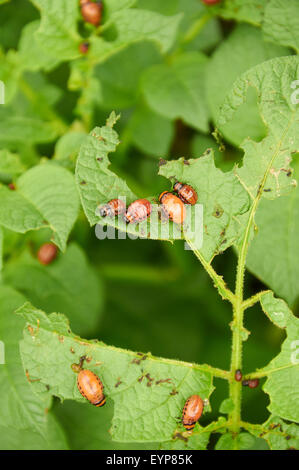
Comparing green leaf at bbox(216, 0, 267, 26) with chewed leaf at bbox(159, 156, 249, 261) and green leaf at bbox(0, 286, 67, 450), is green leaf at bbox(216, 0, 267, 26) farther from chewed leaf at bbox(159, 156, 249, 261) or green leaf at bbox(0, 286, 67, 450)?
green leaf at bbox(0, 286, 67, 450)

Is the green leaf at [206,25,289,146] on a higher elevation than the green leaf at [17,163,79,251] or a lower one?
higher

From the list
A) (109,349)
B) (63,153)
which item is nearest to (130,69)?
(63,153)

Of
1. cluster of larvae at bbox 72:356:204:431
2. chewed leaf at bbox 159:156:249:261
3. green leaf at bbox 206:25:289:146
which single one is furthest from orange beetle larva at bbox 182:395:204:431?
green leaf at bbox 206:25:289:146

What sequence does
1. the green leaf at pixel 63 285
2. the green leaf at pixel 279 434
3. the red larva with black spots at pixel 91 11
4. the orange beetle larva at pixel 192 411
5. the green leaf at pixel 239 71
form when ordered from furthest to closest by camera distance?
the green leaf at pixel 63 285, the green leaf at pixel 239 71, the red larva with black spots at pixel 91 11, the green leaf at pixel 279 434, the orange beetle larva at pixel 192 411

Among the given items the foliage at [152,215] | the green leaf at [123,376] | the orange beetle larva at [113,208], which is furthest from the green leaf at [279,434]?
the orange beetle larva at [113,208]

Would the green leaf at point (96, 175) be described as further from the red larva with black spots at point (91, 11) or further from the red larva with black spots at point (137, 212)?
the red larva with black spots at point (91, 11)

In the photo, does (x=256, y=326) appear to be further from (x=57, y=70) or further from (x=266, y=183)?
(x=57, y=70)
